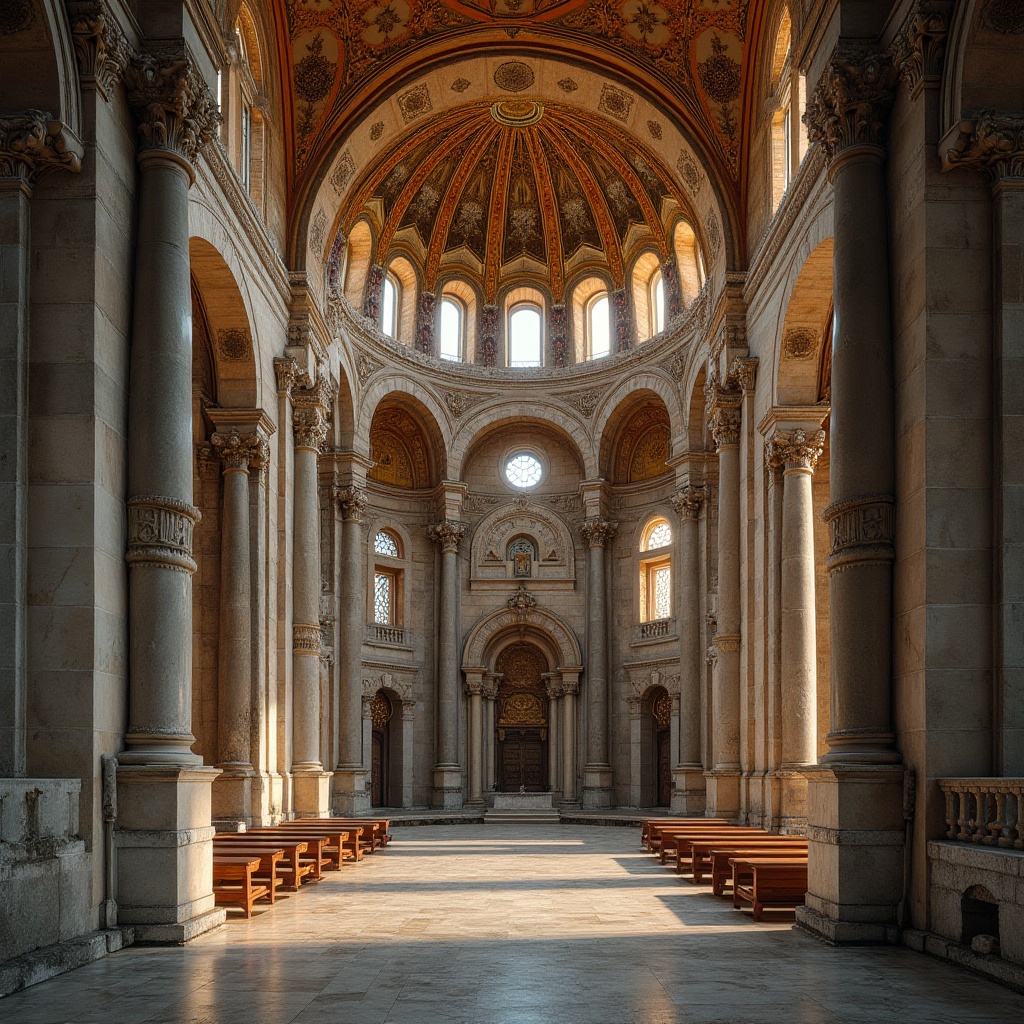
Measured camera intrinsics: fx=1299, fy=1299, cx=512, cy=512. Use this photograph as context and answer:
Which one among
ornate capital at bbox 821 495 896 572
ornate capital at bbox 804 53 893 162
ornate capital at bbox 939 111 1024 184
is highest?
ornate capital at bbox 804 53 893 162

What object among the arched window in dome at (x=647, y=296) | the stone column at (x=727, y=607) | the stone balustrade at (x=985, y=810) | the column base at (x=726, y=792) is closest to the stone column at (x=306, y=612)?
the column base at (x=726, y=792)

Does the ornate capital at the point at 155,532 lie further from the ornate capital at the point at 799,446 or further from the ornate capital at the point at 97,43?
the ornate capital at the point at 799,446

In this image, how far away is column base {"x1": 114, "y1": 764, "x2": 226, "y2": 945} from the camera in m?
13.0

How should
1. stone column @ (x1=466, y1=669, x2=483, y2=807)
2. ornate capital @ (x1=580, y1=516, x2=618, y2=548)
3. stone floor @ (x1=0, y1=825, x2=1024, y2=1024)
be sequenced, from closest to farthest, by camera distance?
stone floor @ (x1=0, y1=825, x2=1024, y2=1024) → ornate capital @ (x1=580, y1=516, x2=618, y2=548) → stone column @ (x1=466, y1=669, x2=483, y2=807)

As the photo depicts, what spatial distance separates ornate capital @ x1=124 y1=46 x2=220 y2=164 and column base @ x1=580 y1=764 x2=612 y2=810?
1071 inches

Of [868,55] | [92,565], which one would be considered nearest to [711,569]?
[868,55]

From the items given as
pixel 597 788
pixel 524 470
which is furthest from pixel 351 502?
pixel 597 788

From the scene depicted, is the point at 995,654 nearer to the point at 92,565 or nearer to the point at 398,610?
the point at 92,565

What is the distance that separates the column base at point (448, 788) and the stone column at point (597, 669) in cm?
382

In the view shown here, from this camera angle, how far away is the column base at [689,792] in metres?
32.4

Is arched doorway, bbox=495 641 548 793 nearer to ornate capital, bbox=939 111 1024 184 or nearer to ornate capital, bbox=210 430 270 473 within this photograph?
ornate capital, bbox=210 430 270 473

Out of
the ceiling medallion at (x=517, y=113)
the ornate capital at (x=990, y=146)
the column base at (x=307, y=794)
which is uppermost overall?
the ceiling medallion at (x=517, y=113)

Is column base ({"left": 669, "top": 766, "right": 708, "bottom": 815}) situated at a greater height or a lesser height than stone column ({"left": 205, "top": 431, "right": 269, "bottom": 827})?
lesser

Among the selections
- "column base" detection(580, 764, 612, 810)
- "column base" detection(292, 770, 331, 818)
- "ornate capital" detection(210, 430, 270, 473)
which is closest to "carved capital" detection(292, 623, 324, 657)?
"column base" detection(292, 770, 331, 818)
